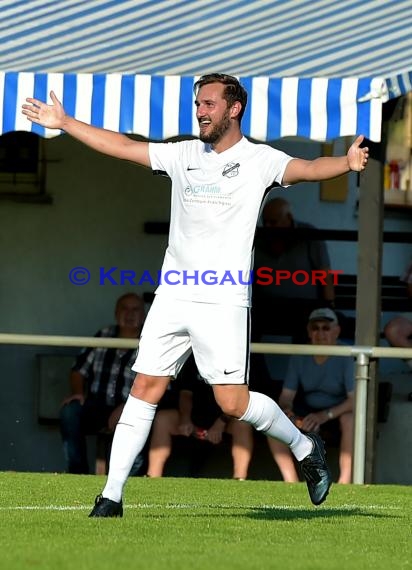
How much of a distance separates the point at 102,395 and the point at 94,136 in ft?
17.6

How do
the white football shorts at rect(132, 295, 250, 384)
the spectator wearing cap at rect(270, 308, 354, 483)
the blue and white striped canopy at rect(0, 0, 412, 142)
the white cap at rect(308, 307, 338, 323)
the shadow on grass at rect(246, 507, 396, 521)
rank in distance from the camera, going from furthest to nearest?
the white cap at rect(308, 307, 338, 323), the spectator wearing cap at rect(270, 308, 354, 483), the blue and white striped canopy at rect(0, 0, 412, 142), the shadow on grass at rect(246, 507, 396, 521), the white football shorts at rect(132, 295, 250, 384)

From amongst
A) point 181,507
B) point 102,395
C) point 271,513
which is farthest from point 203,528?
point 102,395

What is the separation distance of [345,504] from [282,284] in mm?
4621

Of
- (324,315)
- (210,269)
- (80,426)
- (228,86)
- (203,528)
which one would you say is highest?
(228,86)

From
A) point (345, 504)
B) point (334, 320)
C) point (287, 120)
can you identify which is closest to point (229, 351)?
point (345, 504)

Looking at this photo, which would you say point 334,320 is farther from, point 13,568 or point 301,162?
point 13,568

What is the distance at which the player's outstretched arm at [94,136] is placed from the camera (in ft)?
Result: 24.7

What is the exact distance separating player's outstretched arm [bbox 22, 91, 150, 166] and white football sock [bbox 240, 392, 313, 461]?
121cm

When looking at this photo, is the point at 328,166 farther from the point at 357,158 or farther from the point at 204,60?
the point at 204,60

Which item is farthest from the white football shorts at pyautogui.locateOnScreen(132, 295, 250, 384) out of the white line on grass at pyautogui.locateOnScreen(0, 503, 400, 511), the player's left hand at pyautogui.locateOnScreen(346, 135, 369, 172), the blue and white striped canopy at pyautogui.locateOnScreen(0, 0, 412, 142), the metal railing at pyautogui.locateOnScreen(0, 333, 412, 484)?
the metal railing at pyautogui.locateOnScreen(0, 333, 412, 484)

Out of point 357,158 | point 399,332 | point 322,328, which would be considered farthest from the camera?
point 399,332

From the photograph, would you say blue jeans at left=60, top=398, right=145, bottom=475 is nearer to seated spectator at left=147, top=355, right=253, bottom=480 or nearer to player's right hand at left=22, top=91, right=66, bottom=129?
seated spectator at left=147, top=355, right=253, bottom=480

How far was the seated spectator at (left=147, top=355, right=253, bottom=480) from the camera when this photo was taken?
12023 mm

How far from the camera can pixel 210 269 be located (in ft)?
24.0
